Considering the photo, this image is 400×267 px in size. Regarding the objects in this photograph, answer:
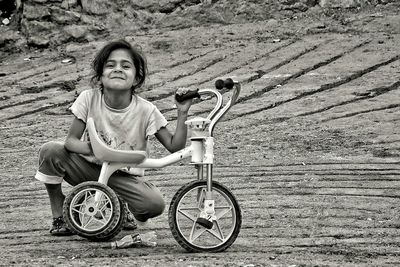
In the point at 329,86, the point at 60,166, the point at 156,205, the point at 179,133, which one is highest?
the point at 329,86

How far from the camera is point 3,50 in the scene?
10.2 metres

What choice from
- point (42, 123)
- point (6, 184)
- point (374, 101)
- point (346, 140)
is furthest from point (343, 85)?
point (6, 184)

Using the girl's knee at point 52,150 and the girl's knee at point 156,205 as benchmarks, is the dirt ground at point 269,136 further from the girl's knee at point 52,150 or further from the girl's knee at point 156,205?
the girl's knee at point 52,150

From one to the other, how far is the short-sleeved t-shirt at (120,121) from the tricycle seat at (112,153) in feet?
0.59

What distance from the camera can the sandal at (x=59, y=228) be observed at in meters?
3.50

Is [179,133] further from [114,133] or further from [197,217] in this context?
[197,217]

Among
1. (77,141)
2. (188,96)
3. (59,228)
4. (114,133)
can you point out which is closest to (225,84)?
(188,96)

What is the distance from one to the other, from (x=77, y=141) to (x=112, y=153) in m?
0.25

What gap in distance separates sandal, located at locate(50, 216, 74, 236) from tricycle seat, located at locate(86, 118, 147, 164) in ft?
1.38

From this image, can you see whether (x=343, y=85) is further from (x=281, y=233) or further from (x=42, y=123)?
(x=281, y=233)

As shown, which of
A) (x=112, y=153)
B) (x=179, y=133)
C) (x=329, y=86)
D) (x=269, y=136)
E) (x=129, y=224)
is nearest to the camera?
(x=112, y=153)

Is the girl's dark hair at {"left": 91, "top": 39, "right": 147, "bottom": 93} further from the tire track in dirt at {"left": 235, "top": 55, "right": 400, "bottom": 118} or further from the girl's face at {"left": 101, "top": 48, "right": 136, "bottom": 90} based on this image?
the tire track in dirt at {"left": 235, "top": 55, "right": 400, "bottom": 118}

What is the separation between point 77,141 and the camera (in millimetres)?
3428

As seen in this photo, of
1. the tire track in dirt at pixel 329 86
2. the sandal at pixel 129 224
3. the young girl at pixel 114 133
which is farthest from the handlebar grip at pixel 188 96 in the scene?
the tire track in dirt at pixel 329 86
